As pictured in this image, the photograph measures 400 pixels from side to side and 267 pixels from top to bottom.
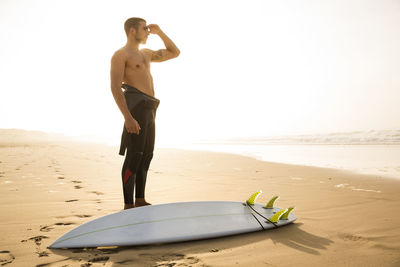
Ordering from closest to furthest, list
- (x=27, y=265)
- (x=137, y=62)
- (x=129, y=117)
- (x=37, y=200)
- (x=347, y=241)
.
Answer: (x=27, y=265), (x=347, y=241), (x=129, y=117), (x=137, y=62), (x=37, y=200)

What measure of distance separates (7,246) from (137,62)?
1927mm

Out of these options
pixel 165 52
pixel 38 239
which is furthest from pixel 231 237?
pixel 165 52

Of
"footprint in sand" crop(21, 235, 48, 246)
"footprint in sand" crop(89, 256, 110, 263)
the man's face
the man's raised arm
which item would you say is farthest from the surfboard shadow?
the man's face

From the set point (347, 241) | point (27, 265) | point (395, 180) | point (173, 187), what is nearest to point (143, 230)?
point (27, 265)

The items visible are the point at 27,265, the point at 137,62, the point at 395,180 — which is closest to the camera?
the point at 27,265

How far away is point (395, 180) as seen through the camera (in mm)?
4480

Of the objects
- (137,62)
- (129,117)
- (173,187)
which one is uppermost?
(137,62)

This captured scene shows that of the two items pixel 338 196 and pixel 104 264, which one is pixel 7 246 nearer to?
pixel 104 264

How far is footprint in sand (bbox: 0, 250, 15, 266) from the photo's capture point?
156 centimetres

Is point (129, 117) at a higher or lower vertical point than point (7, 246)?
higher

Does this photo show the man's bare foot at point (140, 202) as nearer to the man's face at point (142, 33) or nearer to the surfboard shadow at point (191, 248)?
the surfboard shadow at point (191, 248)

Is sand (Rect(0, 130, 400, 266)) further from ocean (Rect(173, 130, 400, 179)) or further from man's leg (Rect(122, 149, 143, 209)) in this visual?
Result: ocean (Rect(173, 130, 400, 179))

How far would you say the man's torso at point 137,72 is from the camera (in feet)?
8.71

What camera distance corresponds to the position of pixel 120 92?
2516mm
